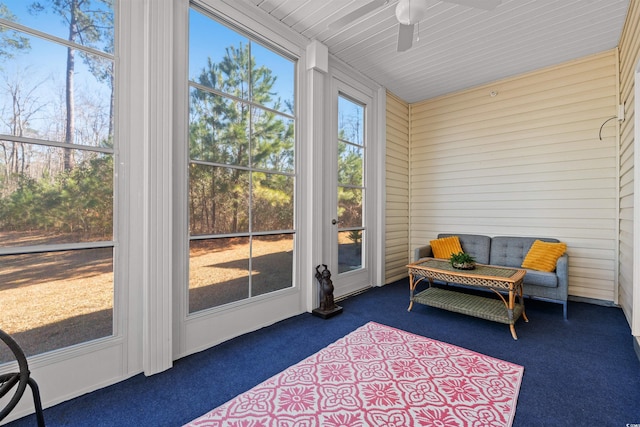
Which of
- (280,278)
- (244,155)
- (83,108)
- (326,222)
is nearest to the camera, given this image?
(83,108)

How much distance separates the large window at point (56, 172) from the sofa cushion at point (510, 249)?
444cm

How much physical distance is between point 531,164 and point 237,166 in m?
3.99

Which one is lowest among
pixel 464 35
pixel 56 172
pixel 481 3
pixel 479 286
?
pixel 479 286

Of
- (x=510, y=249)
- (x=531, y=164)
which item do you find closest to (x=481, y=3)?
(x=531, y=164)

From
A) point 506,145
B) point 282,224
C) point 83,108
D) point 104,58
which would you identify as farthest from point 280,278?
point 506,145

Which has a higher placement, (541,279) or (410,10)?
(410,10)

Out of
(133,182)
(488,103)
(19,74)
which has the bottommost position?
(133,182)

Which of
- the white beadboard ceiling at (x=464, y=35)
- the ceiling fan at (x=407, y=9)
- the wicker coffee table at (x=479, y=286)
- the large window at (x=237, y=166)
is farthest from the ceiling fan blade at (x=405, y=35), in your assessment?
the wicker coffee table at (x=479, y=286)

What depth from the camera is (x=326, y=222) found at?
11.6 feet

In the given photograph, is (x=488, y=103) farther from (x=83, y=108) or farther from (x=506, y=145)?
(x=83, y=108)

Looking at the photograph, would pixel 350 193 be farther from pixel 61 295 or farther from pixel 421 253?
pixel 61 295

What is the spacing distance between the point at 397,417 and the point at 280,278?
1.73 meters

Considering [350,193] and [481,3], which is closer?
[481,3]

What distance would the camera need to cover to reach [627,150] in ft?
9.54
